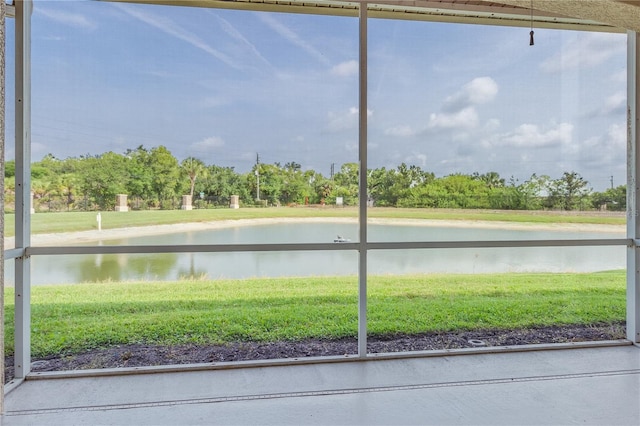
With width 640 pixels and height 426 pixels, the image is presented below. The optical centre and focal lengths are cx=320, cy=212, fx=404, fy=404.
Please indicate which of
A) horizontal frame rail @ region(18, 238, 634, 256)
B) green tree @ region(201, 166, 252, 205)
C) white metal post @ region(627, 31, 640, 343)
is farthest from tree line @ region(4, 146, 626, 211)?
horizontal frame rail @ region(18, 238, 634, 256)

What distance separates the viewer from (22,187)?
2785 mm

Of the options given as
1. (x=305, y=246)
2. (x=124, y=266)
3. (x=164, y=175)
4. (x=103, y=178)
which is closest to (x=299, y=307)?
(x=305, y=246)

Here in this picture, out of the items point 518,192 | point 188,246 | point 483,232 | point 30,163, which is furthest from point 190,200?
point 518,192

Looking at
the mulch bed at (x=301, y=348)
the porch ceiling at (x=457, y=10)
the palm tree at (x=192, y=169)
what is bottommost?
the mulch bed at (x=301, y=348)

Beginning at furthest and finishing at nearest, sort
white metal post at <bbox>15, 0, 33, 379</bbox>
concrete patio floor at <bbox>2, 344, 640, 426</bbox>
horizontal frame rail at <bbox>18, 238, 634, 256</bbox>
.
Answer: horizontal frame rail at <bbox>18, 238, 634, 256</bbox> < white metal post at <bbox>15, 0, 33, 379</bbox> < concrete patio floor at <bbox>2, 344, 640, 426</bbox>

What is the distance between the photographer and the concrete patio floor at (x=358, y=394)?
2.35m

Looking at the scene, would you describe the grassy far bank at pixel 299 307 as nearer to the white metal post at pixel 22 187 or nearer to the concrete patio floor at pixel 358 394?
the white metal post at pixel 22 187

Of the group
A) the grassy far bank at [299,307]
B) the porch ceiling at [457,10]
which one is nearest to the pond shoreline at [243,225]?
the grassy far bank at [299,307]

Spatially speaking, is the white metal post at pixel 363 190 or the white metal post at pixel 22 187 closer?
the white metal post at pixel 22 187

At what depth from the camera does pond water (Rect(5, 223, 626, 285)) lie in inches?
127

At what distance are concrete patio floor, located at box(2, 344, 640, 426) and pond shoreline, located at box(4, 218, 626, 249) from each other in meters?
0.98

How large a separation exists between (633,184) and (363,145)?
96.2 inches

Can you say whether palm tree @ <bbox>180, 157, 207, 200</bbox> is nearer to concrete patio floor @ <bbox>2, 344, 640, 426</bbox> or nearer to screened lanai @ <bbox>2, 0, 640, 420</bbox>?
screened lanai @ <bbox>2, 0, 640, 420</bbox>

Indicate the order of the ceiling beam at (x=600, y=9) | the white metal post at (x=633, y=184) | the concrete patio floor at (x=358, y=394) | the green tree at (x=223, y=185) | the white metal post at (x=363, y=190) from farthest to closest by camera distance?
1. the white metal post at (x=633, y=184)
2. the green tree at (x=223, y=185)
3. the white metal post at (x=363, y=190)
4. the ceiling beam at (x=600, y=9)
5. the concrete patio floor at (x=358, y=394)
